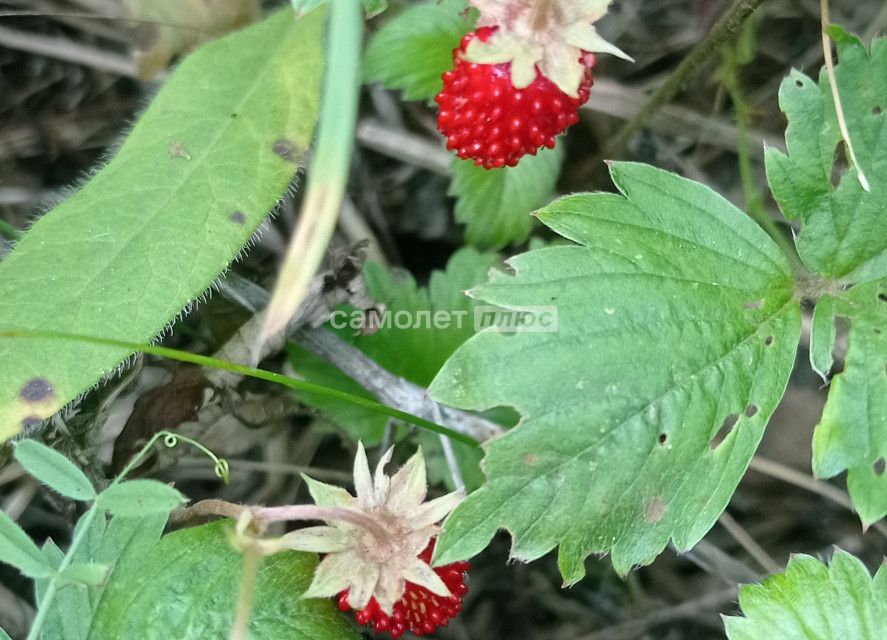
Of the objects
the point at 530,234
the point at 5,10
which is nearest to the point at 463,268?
the point at 530,234

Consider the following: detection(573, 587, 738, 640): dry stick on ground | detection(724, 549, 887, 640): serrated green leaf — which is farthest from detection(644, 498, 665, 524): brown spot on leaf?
detection(573, 587, 738, 640): dry stick on ground

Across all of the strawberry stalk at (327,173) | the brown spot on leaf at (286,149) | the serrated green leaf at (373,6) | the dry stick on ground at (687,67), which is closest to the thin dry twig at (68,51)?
the brown spot on leaf at (286,149)

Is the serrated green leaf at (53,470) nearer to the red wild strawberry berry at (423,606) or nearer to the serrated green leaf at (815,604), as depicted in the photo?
the red wild strawberry berry at (423,606)

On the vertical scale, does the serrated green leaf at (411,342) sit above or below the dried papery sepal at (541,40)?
below

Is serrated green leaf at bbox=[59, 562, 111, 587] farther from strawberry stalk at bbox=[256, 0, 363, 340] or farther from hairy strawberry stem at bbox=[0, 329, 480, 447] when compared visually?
strawberry stalk at bbox=[256, 0, 363, 340]

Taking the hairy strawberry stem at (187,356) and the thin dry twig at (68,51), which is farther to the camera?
the thin dry twig at (68,51)

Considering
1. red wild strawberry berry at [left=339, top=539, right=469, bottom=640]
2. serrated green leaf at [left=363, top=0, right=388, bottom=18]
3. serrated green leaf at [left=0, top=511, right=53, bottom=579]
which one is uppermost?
serrated green leaf at [left=363, top=0, right=388, bottom=18]
